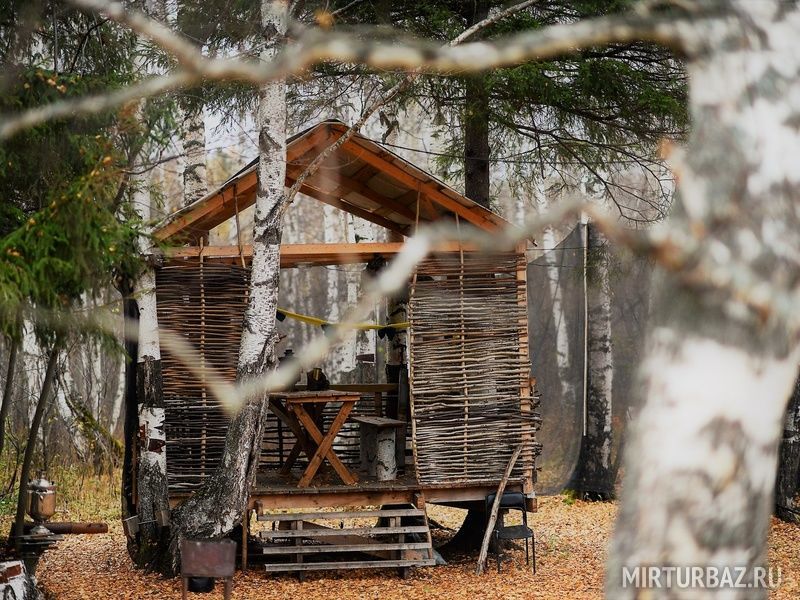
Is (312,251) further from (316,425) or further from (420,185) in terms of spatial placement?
(316,425)

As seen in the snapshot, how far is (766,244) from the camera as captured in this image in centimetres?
235

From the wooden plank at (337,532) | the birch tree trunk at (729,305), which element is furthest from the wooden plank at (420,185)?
the birch tree trunk at (729,305)

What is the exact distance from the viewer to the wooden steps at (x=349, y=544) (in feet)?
29.6

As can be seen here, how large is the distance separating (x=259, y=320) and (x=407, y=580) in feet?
9.64

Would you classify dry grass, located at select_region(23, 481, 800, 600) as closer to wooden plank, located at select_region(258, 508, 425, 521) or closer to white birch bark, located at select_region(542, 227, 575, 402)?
wooden plank, located at select_region(258, 508, 425, 521)

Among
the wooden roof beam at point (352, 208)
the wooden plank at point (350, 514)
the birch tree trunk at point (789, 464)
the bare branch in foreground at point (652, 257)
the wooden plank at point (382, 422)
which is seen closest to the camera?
the bare branch in foreground at point (652, 257)

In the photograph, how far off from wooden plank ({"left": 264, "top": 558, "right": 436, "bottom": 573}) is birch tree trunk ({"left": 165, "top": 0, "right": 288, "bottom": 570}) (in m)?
0.94

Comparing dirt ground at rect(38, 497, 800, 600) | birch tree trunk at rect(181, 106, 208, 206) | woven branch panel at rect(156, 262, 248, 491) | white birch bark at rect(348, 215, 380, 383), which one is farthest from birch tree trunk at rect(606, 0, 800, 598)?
white birch bark at rect(348, 215, 380, 383)

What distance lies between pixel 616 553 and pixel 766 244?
900 mm

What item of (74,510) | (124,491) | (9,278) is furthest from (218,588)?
(74,510)

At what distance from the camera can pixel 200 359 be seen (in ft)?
31.0

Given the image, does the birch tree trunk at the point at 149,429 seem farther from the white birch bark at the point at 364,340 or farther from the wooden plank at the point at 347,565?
the white birch bark at the point at 364,340

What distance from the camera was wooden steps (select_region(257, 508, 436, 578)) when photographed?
9016 mm

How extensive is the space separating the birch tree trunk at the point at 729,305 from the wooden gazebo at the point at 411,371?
697 cm
